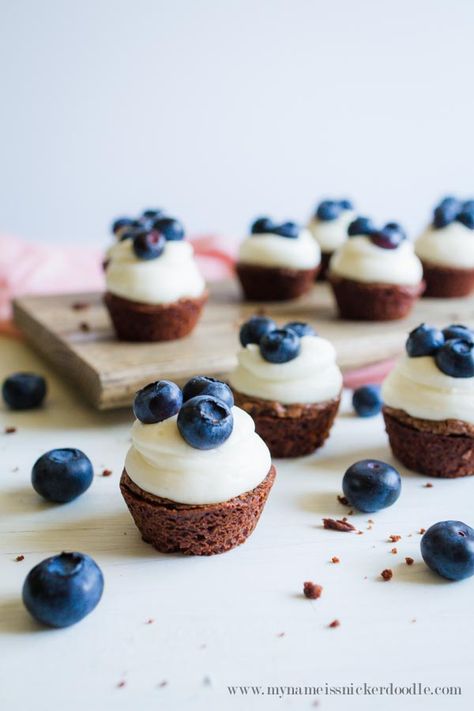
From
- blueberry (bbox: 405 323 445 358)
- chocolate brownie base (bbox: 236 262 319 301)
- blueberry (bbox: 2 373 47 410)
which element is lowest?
blueberry (bbox: 2 373 47 410)

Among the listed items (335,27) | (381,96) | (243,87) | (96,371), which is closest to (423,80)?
(381,96)

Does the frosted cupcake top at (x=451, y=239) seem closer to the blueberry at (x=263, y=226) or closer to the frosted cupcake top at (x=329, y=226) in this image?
the frosted cupcake top at (x=329, y=226)

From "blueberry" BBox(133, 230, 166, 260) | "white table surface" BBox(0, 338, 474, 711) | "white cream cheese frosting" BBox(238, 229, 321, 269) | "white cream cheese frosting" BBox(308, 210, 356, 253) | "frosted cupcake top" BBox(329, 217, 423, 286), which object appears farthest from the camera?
"white cream cheese frosting" BBox(308, 210, 356, 253)

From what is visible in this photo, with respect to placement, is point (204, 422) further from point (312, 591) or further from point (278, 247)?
point (278, 247)

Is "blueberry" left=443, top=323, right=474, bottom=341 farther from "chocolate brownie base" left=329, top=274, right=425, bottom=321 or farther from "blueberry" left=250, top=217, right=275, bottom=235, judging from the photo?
"blueberry" left=250, top=217, right=275, bottom=235

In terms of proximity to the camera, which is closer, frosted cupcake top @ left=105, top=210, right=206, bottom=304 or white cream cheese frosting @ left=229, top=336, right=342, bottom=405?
white cream cheese frosting @ left=229, top=336, right=342, bottom=405

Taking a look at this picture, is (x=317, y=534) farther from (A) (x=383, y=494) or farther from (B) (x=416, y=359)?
(B) (x=416, y=359)

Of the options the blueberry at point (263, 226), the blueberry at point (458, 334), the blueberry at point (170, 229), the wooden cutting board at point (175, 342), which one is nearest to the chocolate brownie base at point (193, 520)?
the blueberry at point (458, 334)

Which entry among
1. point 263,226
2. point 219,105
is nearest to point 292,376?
point 263,226

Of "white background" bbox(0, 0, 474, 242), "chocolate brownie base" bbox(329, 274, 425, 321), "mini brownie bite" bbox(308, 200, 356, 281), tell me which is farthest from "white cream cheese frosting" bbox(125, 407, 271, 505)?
"white background" bbox(0, 0, 474, 242)
